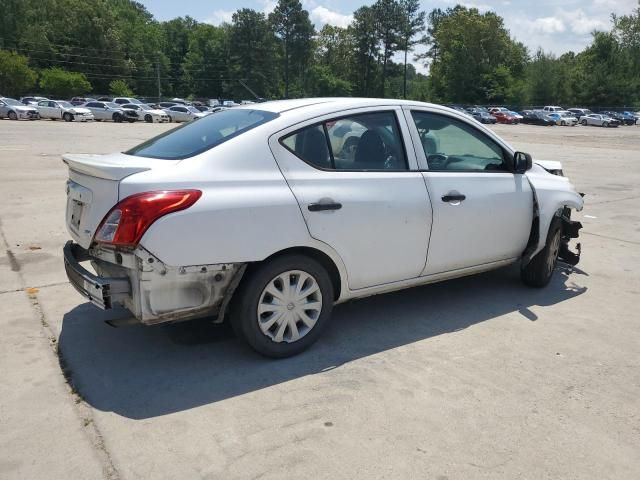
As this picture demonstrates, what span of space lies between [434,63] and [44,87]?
64.0 meters

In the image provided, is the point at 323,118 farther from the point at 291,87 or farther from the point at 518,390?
the point at 291,87

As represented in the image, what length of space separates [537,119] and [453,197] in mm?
63658

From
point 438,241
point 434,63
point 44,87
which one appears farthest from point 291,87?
point 438,241

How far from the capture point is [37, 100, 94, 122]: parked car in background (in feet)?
135

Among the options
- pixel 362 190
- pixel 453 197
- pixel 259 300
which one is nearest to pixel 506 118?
pixel 453 197

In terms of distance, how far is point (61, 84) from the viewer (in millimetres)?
74250

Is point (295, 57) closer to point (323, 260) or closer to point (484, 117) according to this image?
point (484, 117)

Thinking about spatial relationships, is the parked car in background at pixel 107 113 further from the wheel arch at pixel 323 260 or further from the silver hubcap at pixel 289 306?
the silver hubcap at pixel 289 306

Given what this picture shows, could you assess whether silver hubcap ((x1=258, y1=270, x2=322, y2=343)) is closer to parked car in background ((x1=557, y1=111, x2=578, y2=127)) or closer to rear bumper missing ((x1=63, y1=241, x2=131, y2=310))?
rear bumper missing ((x1=63, y1=241, x2=131, y2=310))

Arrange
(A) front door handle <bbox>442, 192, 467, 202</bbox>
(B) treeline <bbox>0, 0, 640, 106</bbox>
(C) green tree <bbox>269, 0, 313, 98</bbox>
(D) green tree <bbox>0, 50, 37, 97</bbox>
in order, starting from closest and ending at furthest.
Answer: (A) front door handle <bbox>442, 192, 467, 202</bbox>, (D) green tree <bbox>0, 50, 37, 97</bbox>, (B) treeline <bbox>0, 0, 640, 106</bbox>, (C) green tree <bbox>269, 0, 313, 98</bbox>

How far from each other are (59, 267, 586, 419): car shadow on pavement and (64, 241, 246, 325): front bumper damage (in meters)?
0.42

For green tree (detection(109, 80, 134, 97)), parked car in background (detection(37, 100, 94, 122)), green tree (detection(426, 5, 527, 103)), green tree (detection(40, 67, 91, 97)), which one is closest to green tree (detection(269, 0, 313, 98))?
green tree (detection(426, 5, 527, 103))

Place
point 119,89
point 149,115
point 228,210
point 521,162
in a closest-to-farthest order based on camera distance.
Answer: point 228,210 < point 521,162 < point 149,115 < point 119,89

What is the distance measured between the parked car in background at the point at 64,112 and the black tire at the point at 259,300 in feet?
139
